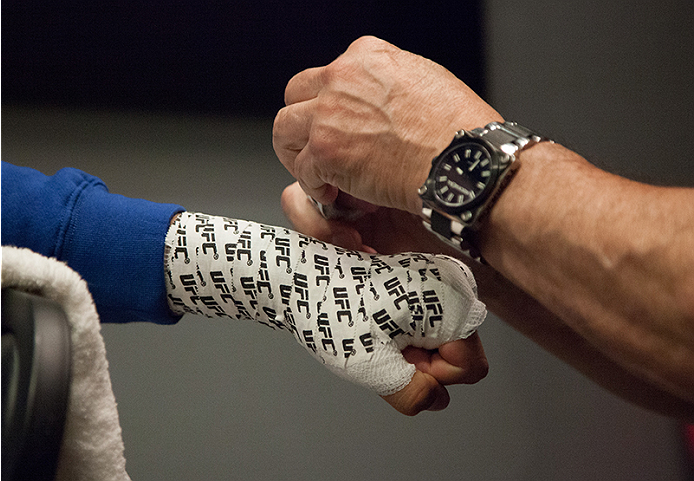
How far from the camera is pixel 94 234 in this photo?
369mm

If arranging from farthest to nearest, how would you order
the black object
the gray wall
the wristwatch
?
the gray wall < the wristwatch < the black object

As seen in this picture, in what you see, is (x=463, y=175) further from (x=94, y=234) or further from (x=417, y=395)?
(x=94, y=234)

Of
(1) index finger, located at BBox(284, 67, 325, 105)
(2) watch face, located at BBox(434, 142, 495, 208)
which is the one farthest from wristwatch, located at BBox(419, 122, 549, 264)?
(1) index finger, located at BBox(284, 67, 325, 105)

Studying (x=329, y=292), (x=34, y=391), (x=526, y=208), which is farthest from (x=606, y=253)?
(x=34, y=391)

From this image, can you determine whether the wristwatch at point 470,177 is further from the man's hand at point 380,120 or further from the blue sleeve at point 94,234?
the blue sleeve at point 94,234

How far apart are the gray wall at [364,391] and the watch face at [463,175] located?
6.7 inches

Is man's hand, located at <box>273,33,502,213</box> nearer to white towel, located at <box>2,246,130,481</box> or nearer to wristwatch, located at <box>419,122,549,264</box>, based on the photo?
wristwatch, located at <box>419,122,549,264</box>

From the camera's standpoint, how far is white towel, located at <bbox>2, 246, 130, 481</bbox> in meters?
0.24

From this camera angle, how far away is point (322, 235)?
435 millimetres

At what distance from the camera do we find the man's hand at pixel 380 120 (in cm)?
34

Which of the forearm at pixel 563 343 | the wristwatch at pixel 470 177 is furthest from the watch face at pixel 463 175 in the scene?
the forearm at pixel 563 343

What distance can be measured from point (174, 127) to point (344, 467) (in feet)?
Answer: 1.37

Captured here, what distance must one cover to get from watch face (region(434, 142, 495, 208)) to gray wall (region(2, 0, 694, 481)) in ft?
0.56

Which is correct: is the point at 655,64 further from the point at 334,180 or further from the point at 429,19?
the point at 334,180
